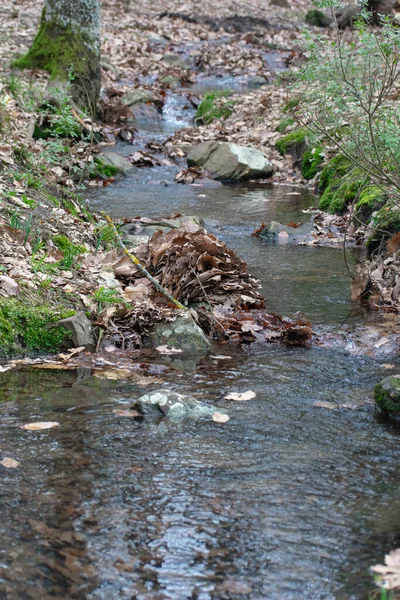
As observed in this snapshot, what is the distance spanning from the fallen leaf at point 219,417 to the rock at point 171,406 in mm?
33

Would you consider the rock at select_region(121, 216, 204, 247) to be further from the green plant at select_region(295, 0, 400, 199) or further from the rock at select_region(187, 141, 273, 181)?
the rock at select_region(187, 141, 273, 181)

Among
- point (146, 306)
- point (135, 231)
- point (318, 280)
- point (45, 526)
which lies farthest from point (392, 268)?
point (45, 526)

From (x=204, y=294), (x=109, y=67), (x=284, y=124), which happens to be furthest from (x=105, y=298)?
(x=109, y=67)

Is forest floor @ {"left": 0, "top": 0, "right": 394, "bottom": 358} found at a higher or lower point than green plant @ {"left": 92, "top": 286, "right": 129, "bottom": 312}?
higher

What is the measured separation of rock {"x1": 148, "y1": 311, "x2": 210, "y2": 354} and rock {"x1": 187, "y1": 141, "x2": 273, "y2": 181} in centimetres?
608

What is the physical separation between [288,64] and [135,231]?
38.9 ft

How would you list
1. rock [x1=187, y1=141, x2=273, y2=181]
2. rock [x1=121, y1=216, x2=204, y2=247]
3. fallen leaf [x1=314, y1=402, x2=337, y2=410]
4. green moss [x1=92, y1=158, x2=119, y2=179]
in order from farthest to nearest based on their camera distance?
rock [x1=187, y1=141, x2=273, y2=181] < green moss [x1=92, y1=158, x2=119, y2=179] < rock [x1=121, y1=216, x2=204, y2=247] < fallen leaf [x1=314, y1=402, x2=337, y2=410]

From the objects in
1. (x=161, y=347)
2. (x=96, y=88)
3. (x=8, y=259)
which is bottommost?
(x=161, y=347)

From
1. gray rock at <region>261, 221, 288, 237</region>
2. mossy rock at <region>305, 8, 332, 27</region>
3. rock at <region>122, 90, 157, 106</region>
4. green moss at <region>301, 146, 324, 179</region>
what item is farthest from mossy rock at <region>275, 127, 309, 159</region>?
mossy rock at <region>305, 8, 332, 27</region>

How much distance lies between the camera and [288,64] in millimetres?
17922

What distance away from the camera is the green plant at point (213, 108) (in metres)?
13.6

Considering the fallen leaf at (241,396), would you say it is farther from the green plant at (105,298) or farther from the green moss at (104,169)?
the green moss at (104,169)

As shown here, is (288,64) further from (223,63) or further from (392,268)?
(392,268)

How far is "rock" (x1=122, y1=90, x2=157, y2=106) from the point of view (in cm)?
1399
